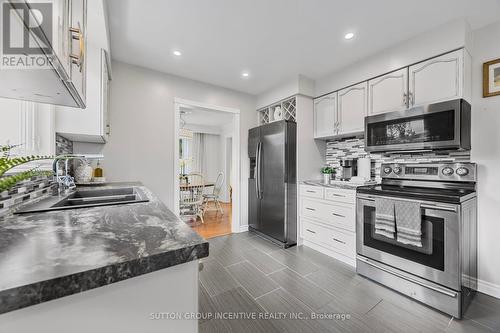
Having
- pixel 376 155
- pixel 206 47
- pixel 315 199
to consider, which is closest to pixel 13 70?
pixel 206 47

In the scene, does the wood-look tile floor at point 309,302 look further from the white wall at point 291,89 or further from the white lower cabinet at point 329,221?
the white wall at point 291,89

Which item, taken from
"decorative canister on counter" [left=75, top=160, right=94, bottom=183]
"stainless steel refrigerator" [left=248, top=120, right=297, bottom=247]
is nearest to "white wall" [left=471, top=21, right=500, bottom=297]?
"stainless steel refrigerator" [left=248, top=120, right=297, bottom=247]

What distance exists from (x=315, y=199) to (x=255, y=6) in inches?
87.6

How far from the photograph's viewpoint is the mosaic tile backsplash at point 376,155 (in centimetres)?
205

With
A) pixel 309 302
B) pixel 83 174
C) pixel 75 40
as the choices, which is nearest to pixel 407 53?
pixel 309 302

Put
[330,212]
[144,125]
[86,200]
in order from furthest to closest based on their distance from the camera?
[144,125] → [330,212] → [86,200]

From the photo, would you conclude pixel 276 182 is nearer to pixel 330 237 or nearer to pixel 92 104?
pixel 330 237

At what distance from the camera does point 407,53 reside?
212cm

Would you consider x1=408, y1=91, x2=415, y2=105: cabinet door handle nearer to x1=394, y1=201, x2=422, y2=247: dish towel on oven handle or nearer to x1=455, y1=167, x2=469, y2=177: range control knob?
x1=455, y1=167, x2=469, y2=177: range control knob

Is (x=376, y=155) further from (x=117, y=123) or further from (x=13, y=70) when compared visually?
(x=117, y=123)

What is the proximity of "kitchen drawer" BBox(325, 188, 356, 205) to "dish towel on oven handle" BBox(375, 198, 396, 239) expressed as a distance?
359mm

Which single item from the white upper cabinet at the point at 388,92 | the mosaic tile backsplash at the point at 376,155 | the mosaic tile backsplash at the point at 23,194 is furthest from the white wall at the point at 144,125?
the white upper cabinet at the point at 388,92

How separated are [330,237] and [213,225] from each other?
7.53 feet

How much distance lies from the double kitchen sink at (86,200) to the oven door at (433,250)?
210cm
